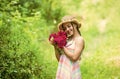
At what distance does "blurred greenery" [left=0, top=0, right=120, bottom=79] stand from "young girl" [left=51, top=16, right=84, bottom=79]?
1.16 m

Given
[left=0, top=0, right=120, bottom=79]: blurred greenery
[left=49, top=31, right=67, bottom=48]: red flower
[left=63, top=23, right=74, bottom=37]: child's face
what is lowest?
[left=0, top=0, right=120, bottom=79]: blurred greenery

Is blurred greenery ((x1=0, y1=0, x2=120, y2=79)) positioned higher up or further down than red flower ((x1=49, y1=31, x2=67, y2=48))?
further down

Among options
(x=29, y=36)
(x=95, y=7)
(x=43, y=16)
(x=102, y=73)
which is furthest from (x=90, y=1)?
(x=29, y=36)

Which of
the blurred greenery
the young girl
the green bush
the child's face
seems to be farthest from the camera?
the blurred greenery

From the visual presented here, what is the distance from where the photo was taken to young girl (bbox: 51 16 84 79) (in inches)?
232

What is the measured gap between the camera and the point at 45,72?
8.55m

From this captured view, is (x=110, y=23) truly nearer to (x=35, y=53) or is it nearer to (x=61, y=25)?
(x=35, y=53)

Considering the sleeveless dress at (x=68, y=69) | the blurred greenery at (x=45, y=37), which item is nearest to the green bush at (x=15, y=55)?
the blurred greenery at (x=45, y=37)

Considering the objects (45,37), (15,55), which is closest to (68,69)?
(15,55)

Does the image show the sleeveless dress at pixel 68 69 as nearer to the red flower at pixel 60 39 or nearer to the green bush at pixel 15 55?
the red flower at pixel 60 39

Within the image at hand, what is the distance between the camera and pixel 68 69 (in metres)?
6.00

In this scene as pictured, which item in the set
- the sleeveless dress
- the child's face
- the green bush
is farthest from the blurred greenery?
the sleeveless dress

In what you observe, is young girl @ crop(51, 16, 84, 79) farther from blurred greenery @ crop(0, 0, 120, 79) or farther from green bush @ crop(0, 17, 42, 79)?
green bush @ crop(0, 17, 42, 79)

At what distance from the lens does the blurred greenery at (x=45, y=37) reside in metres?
7.45
